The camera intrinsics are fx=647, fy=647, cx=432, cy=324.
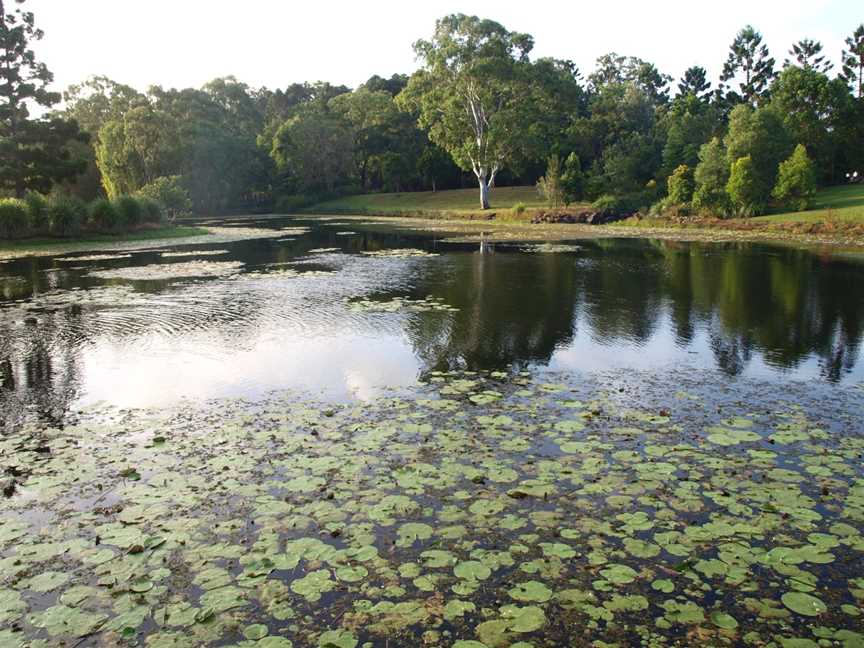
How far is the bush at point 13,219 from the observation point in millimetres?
39125

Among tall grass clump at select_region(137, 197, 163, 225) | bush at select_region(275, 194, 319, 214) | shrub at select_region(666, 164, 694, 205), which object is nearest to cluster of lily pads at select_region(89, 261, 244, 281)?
tall grass clump at select_region(137, 197, 163, 225)

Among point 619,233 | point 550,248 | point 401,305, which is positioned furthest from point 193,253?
point 619,233

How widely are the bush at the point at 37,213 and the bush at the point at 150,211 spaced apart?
24.2 feet

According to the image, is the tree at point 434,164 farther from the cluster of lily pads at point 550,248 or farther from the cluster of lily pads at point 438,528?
the cluster of lily pads at point 438,528

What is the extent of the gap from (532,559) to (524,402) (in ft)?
15.3

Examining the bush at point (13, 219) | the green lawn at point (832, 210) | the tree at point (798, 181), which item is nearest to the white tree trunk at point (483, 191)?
the tree at point (798, 181)

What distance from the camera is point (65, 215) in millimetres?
41500

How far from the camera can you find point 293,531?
6.56 metres

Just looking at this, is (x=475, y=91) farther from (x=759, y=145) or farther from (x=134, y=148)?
(x=134, y=148)

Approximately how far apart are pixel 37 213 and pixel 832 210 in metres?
52.2

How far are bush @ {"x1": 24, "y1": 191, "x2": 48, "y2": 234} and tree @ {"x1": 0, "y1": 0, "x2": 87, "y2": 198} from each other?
10712mm

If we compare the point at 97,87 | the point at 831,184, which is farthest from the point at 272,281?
the point at 97,87

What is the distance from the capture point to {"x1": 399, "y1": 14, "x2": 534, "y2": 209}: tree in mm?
60656

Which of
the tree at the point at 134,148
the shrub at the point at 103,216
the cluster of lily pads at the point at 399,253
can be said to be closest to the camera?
the cluster of lily pads at the point at 399,253
